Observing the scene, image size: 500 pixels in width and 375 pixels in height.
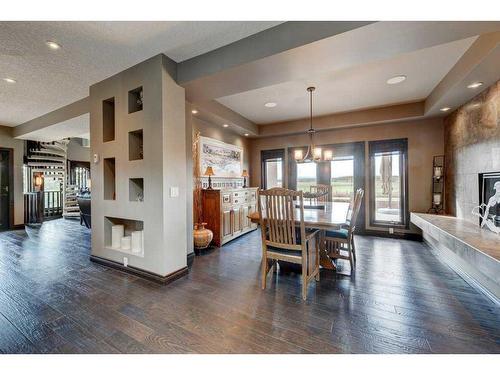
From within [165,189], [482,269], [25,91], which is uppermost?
[25,91]

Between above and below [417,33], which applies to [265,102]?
above

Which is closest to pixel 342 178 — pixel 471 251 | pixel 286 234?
pixel 471 251

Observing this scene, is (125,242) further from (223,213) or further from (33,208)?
(33,208)

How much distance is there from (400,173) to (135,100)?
5030 mm

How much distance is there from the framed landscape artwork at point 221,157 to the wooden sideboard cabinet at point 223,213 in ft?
2.08

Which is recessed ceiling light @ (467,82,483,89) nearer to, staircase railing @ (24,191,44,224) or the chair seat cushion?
the chair seat cushion

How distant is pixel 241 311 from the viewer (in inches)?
77.0

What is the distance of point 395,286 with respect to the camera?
2.39m

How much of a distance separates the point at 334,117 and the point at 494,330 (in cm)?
402

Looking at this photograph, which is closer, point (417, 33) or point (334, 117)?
point (417, 33)

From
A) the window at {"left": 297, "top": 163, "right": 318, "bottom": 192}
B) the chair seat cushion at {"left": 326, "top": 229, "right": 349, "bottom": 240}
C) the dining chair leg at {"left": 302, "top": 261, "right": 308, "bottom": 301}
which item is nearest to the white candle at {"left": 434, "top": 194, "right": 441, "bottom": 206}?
the window at {"left": 297, "top": 163, "right": 318, "bottom": 192}
